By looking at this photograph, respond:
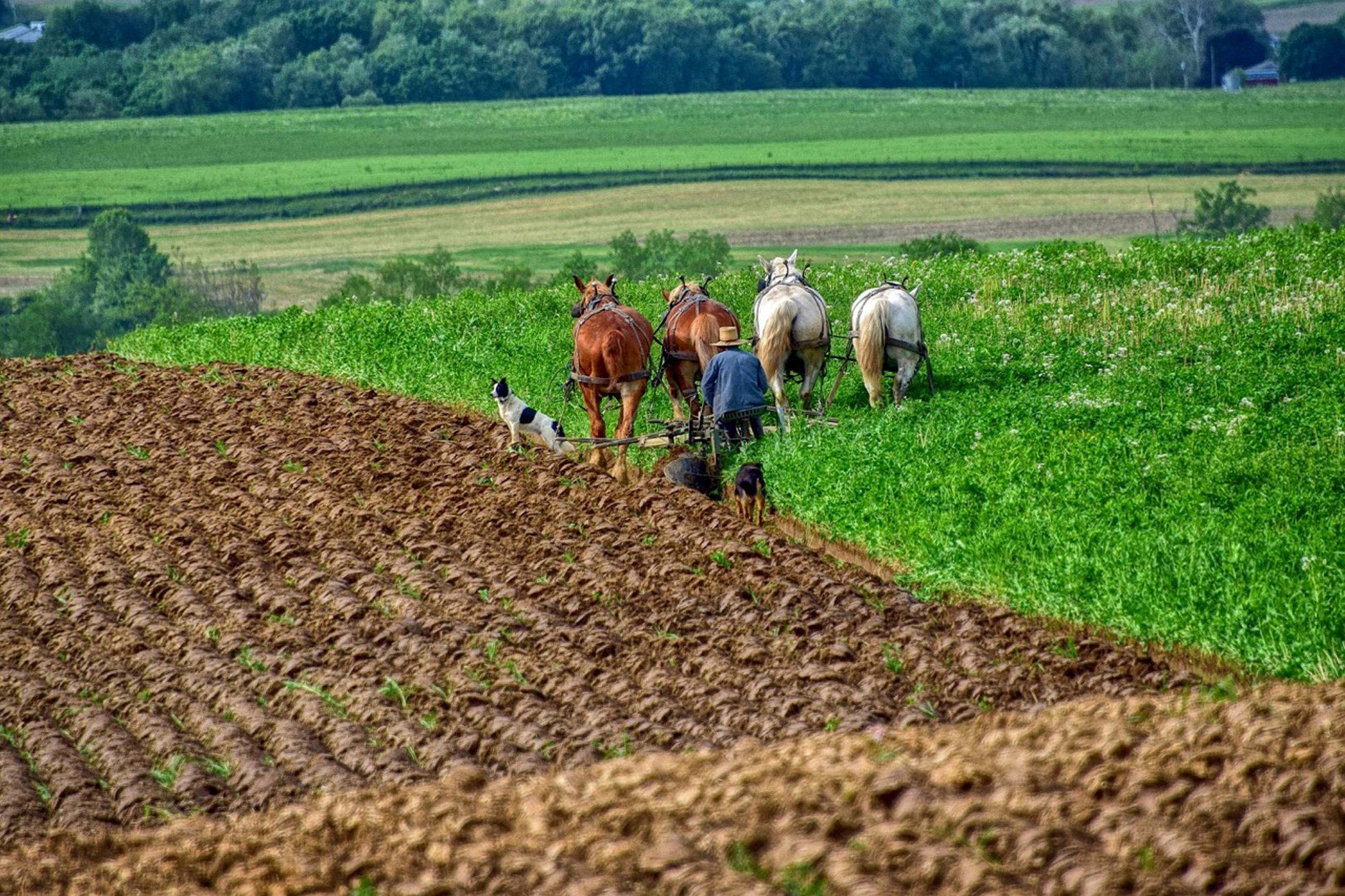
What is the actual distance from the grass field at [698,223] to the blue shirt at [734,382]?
42058mm

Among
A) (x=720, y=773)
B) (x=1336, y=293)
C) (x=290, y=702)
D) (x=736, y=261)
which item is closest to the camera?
(x=720, y=773)

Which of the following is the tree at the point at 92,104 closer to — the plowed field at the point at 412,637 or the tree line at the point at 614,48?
the tree line at the point at 614,48

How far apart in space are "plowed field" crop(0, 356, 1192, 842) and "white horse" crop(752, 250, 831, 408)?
2839 millimetres

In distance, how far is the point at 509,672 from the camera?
36.8 ft

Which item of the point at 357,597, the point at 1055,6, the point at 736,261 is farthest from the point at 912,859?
the point at 1055,6

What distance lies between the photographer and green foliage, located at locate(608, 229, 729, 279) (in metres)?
55.1

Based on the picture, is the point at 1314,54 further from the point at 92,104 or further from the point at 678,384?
the point at 678,384

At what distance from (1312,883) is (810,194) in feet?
230

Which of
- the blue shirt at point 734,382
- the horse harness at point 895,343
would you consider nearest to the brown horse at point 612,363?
the blue shirt at point 734,382

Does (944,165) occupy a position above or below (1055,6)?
below

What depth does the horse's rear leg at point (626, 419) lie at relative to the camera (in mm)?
17406

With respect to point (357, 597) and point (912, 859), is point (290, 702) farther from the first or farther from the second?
point (912, 859)

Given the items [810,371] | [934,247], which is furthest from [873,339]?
[934,247]

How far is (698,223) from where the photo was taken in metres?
71.5
